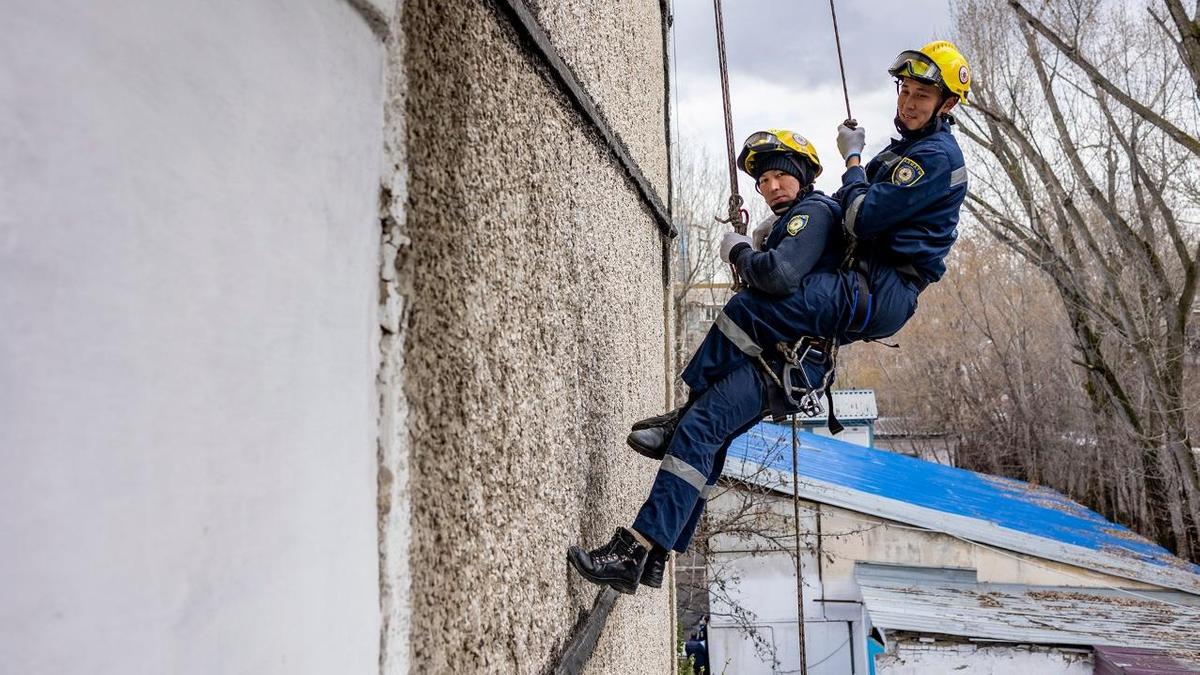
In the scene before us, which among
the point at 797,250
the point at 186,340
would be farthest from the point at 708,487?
the point at 186,340

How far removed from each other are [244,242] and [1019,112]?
52.2 ft

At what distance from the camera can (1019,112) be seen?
1463cm

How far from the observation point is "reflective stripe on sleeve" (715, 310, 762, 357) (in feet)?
9.03

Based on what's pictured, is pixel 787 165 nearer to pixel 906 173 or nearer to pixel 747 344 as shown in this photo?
pixel 906 173

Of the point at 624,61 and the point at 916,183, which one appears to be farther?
the point at 624,61

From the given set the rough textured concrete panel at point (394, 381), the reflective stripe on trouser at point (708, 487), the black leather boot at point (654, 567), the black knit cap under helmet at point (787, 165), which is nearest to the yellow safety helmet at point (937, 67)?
the black knit cap under helmet at point (787, 165)

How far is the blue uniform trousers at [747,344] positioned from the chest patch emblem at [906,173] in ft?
0.92

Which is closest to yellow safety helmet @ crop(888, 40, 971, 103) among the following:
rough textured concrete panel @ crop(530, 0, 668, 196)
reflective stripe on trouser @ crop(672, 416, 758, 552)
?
rough textured concrete panel @ crop(530, 0, 668, 196)

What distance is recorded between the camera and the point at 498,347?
5.38ft

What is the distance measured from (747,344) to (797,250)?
1.08ft

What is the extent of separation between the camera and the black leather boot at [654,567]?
258 cm

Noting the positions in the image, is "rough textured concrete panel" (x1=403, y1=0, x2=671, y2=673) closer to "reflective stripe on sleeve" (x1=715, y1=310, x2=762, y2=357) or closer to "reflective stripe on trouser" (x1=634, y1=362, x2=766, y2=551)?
"reflective stripe on trouser" (x1=634, y1=362, x2=766, y2=551)

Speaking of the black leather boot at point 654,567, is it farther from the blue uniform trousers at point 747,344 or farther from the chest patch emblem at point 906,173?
the chest patch emblem at point 906,173

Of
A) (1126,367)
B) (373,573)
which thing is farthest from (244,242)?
(1126,367)
